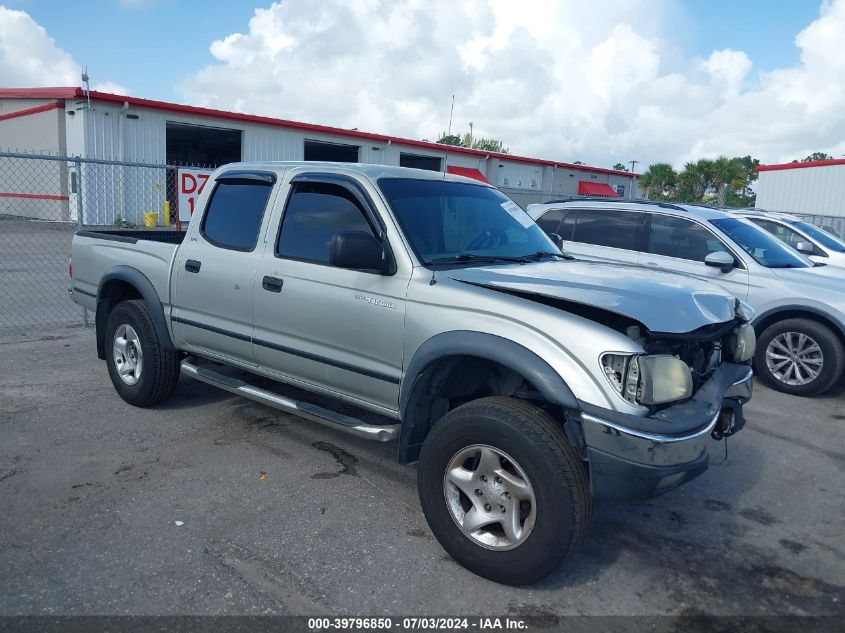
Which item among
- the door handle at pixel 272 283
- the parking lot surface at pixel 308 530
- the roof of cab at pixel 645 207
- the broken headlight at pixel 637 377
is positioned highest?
the roof of cab at pixel 645 207

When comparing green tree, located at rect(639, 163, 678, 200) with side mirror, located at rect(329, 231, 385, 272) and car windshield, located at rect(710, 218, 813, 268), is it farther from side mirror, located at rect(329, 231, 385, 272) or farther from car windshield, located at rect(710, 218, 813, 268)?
side mirror, located at rect(329, 231, 385, 272)

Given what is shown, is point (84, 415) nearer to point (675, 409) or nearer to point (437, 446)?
point (437, 446)

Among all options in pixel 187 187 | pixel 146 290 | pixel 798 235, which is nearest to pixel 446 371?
pixel 146 290

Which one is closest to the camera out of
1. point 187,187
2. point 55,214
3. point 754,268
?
point 754,268

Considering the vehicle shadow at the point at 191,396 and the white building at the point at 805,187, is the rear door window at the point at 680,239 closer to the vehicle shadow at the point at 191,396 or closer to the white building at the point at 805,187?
the vehicle shadow at the point at 191,396

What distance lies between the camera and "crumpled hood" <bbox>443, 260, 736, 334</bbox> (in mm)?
3244

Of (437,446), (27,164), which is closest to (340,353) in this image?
(437,446)

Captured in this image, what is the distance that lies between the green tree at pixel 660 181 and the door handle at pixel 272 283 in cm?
3015

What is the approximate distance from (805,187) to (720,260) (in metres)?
26.6

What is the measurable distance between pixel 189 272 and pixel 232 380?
851mm

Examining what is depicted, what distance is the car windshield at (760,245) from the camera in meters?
7.52

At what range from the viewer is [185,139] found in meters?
32.0

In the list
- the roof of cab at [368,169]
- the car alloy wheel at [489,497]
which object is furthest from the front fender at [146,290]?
the car alloy wheel at [489,497]

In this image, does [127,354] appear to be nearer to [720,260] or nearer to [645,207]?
[720,260]
